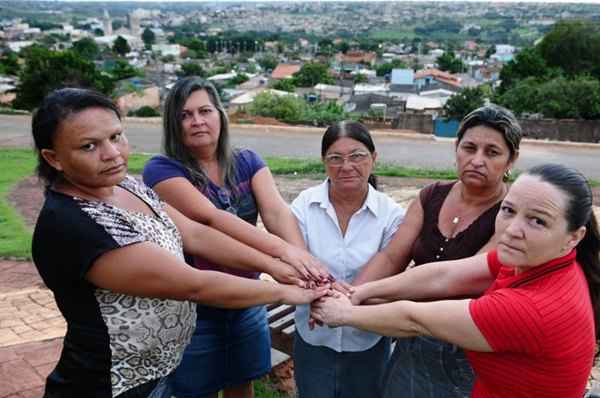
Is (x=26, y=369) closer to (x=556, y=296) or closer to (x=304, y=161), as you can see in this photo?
(x=556, y=296)

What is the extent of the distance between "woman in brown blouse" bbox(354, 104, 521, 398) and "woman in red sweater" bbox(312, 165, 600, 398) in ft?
1.26

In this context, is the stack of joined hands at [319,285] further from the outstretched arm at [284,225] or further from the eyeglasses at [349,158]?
the eyeglasses at [349,158]

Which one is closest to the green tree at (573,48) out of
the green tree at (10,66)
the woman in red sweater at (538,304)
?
the woman in red sweater at (538,304)

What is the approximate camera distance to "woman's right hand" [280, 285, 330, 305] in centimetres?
207

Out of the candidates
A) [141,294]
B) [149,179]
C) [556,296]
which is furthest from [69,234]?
[556,296]

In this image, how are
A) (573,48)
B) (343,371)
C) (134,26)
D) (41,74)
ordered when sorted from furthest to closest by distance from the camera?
1. (134,26)
2. (573,48)
3. (41,74)
4. (343,371)

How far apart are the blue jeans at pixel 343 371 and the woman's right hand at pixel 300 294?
0.93ft

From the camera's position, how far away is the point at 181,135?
93.0 inches

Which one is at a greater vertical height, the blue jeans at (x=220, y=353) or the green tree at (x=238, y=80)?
the blue jeans at (x=220, y=353)

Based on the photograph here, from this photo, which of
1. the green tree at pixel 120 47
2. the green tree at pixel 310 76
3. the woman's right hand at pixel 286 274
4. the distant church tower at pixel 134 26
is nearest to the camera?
the woman's right hand at pixel 286 274

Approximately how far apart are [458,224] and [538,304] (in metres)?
0.71

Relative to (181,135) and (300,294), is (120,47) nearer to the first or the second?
(181,135)

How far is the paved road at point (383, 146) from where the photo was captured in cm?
1077

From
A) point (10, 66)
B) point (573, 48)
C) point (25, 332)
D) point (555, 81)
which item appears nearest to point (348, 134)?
point (25, 332)
